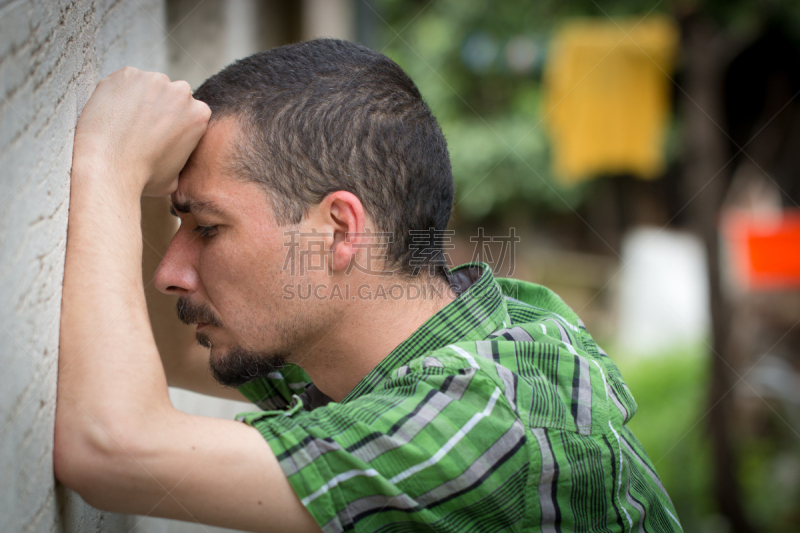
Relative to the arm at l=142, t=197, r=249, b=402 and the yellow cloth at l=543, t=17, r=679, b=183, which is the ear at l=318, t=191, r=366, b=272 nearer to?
the arm at l=142, t=197, r=249, b=402

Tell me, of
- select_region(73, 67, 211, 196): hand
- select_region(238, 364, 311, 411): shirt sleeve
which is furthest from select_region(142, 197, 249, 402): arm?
select_region(73, 67, 211, 196): hand

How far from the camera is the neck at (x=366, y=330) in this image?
1.28m

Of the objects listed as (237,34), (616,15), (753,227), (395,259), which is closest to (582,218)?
(753,227)

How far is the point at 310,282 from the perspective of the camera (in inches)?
48.3

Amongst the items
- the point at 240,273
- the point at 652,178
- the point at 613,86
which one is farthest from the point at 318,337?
the point at 652,178

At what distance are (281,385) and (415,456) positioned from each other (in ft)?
2.27

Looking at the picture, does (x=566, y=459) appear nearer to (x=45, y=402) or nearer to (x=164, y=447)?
(x=164, y=447)

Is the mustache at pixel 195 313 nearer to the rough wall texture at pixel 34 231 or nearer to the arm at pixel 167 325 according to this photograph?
the arm at pixel 167 325

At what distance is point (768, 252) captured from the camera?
4.99m

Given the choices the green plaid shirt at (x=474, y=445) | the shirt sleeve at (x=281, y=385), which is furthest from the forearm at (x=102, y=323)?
the shirt sleeve at (x=281, y=385)

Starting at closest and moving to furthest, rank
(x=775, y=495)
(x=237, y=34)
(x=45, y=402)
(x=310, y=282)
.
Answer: (x=45, y=402) → (x=310, y=282) → (x=237, y=34) → (x=775, y=495)

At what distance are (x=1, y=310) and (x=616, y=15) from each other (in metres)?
4.71

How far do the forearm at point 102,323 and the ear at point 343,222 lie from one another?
0.37m

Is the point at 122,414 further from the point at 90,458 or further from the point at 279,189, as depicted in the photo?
the point at 279,189
